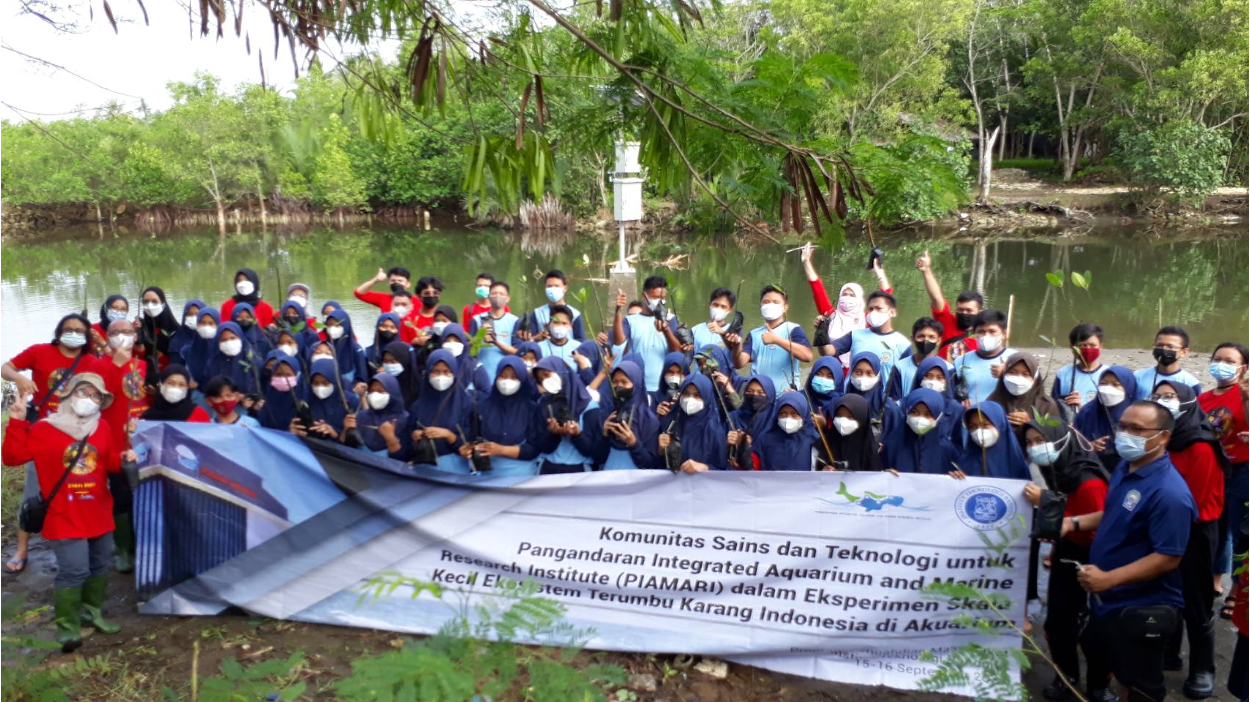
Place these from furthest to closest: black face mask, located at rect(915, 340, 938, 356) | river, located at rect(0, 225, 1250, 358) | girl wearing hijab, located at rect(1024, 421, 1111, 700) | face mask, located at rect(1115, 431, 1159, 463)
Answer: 1. river, located at rect(0, 225, 1250, 358)
2. black face mask, located at rect(915, 340, 938, 356)
3. girl wearing hijab, located at rect(1024, 421, 1111, 700)
4. face mask, located at rect(1115, 431, 1159, 463)

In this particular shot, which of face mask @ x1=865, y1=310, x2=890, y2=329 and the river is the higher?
face mask @ x1=865, y1=310, x2=890, y2=329

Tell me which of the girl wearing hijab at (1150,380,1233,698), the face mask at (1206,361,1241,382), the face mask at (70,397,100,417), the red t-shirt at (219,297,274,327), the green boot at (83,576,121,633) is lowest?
the green boot at (83,576,121,633)

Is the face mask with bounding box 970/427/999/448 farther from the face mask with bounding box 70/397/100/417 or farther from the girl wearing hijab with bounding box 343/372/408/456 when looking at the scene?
the face mask with bounding box 70/397/100/417

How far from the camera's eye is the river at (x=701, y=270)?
1557cm

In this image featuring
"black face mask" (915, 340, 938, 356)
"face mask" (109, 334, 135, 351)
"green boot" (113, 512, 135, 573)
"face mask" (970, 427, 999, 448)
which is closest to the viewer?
"face mask" (970, 427, 999, 448)

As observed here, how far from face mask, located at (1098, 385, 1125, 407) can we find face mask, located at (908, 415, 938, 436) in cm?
97

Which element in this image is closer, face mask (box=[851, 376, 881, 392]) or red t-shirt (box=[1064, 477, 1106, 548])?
red t-shirt (box=[1064, 477, 1106, 548])

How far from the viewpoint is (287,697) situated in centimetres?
252

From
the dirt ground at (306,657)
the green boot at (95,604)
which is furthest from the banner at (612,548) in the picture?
the green boot at (95,604)

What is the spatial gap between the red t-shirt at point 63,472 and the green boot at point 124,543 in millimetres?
914

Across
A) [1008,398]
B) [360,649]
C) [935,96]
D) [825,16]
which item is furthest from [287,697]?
[935,96]

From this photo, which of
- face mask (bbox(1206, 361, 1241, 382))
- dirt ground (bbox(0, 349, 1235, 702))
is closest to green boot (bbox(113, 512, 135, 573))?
dirt ground (bbox(0, 349, 1235, 702))

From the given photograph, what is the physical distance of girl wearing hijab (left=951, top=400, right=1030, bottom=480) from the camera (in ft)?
12.5

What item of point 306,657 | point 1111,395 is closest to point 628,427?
point 306,657
